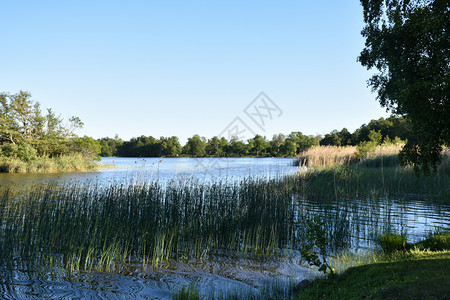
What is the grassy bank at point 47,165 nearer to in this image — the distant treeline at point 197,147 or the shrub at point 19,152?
the shrub at point 19,152

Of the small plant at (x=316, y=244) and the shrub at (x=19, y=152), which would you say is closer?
the small plant at (x=316, y=244)

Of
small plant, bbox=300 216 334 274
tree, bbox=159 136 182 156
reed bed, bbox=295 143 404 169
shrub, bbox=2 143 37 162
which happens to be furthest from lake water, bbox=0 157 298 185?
tree, bbox=159 136 182 156

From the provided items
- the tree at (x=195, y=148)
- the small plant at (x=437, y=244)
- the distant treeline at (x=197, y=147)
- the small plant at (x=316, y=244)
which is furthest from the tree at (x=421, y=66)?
the tree at (x=195, y=148)

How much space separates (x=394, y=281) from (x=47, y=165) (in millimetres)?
28393

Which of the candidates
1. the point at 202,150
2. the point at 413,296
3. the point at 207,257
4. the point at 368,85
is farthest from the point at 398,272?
the point at 202,150

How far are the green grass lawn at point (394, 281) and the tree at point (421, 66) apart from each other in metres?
2.10

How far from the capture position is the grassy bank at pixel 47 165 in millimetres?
24359

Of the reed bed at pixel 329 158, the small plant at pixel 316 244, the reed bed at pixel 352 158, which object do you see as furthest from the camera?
the reed bed at pixel 329 158

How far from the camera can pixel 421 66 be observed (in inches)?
214

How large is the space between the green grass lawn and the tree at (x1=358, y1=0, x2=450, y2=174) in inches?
82.6

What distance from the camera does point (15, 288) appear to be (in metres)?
4.11

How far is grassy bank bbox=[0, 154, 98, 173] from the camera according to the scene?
79.9ft

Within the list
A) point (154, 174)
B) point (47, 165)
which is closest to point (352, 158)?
point (154, 174)

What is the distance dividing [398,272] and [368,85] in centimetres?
580
